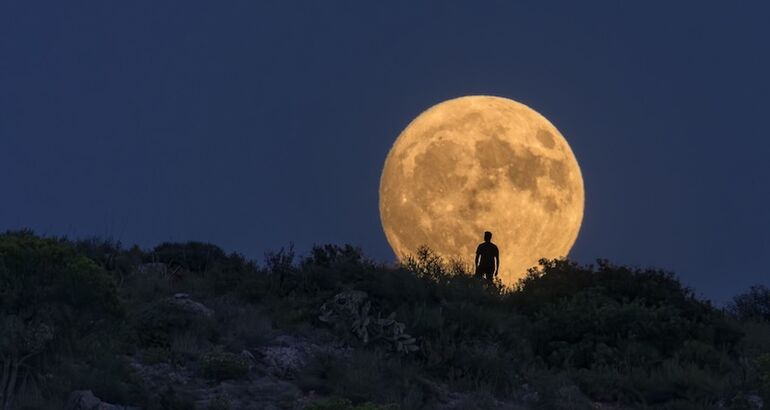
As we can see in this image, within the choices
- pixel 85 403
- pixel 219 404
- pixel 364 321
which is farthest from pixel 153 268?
pixel 85 403

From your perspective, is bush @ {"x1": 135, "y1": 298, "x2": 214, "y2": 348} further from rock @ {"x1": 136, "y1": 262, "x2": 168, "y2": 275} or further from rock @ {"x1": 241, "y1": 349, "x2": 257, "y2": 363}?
rock @ {"x1": 136, "y1": 262, "x2": 168, "y2": 275}

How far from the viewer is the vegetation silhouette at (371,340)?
1825 cm

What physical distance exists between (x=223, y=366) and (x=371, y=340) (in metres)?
3.78

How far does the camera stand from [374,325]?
2339 centimetres

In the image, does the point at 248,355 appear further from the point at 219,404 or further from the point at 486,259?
the point at 486,259

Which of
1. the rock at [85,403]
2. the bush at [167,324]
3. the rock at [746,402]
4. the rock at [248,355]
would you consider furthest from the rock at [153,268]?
the rock at [746,402]

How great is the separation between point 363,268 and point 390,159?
11554 mm

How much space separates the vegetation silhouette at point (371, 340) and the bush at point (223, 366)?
0.03 meters

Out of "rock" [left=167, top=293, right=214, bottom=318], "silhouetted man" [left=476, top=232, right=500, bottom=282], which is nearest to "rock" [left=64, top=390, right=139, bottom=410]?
"rock" [left=167, top=293, right=214, bottom=318]

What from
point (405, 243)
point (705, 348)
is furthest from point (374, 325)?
point (405, 243)

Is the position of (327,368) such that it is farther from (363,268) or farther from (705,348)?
(705,348)

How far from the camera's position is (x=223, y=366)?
65.2ft

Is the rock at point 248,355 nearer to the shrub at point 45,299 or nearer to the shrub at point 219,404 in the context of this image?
the shrub at point 219,404

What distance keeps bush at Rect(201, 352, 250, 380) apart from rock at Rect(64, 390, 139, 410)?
7.99 ft
